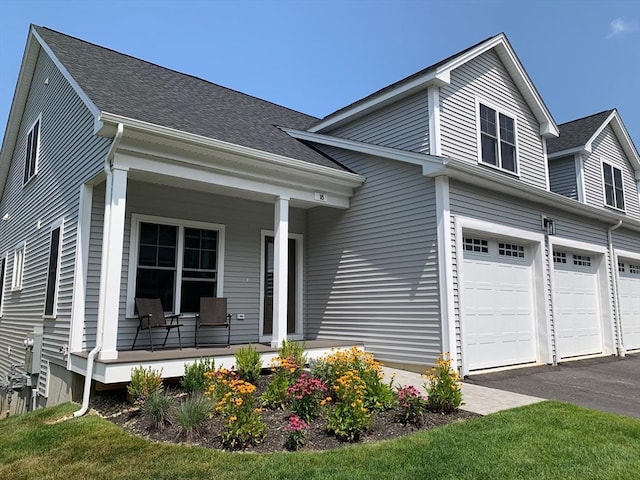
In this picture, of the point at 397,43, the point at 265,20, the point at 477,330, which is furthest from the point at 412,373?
the point at 397,43

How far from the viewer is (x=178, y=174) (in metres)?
6.66

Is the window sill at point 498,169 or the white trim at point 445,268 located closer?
the white trim at point 445,268

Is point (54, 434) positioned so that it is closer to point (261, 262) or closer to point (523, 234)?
point (261, 262)

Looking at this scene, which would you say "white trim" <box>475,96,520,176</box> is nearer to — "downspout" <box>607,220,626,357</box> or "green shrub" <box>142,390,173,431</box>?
"downspout" <box>607,220,626,357</box>

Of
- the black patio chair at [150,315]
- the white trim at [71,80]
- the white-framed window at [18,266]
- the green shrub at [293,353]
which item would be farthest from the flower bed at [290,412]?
the white-framed window at [18,266]

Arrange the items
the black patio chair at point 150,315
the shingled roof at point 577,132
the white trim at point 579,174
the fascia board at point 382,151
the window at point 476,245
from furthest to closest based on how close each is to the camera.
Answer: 1. the shingled roof at point 577,132
2. the white trim at point 579,174
3. the window at point 476,245
4. the fascia board at point 382,151
5. the black patio chair at point 150,315

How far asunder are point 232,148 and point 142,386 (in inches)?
141

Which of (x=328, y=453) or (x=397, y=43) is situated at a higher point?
(x=397, y=43)

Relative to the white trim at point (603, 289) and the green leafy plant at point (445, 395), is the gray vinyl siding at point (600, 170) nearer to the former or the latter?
the white trim at point (603, 289)

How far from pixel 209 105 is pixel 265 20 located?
4174mm

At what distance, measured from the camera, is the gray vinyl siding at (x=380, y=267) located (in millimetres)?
7488

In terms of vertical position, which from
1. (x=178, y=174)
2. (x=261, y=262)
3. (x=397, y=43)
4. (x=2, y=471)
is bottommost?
(x=2, y=471)

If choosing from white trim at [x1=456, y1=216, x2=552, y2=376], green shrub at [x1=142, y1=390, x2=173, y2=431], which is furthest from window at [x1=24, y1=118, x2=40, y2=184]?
white trim at [x1=456, y1=216, x2=552, y2=376]

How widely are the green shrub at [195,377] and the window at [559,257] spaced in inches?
310
